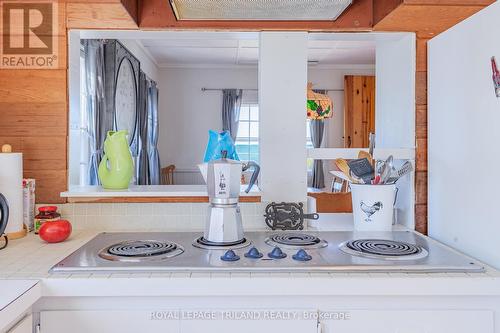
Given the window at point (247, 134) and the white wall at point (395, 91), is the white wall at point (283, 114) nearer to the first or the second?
the white wall at point (395, 91)

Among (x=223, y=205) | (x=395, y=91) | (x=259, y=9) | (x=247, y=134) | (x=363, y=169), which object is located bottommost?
(x=223, y=205)

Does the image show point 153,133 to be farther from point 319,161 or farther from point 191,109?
point 319,161

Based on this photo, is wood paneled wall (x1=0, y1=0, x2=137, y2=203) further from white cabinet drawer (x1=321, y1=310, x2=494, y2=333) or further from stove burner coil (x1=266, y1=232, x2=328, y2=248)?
white cabinet drawer (x1=321, y1=310, x2=494, y2=333)

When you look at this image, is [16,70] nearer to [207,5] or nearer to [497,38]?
[207,5]

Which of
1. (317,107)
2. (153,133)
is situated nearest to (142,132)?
(153,133)

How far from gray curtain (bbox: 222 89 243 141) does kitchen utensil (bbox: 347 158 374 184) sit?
472 cm

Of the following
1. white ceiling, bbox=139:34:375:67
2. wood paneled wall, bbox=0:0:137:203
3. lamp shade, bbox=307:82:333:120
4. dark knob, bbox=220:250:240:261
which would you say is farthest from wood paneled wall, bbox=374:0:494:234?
white ceiling, bbox=139:34:375:67

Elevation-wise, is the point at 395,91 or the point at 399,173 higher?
the point at 395,91

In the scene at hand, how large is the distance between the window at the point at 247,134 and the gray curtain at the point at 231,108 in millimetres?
150

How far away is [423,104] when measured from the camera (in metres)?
1.58

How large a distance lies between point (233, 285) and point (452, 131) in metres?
0.88

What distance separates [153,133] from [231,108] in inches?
48.9

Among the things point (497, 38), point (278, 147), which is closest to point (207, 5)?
point (278, 147)

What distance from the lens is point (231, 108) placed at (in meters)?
6.16
